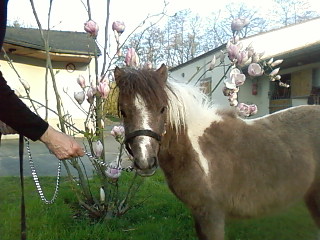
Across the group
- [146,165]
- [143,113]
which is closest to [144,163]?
[146,165]

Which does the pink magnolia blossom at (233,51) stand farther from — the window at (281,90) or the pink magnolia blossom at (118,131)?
the window at (281,90)

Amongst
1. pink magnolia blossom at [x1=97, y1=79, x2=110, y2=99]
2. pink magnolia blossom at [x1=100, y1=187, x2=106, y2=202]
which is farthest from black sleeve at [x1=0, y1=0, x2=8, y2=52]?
pink magnolia blossom at [x1=100, y1=187, x2=106, y2=202]

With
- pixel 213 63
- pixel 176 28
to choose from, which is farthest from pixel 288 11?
pixel 213 63

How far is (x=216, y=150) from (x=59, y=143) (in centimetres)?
143

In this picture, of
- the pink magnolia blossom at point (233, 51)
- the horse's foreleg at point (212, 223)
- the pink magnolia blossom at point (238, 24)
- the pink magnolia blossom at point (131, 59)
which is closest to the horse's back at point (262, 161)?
the horse's foreleg at point (212, 223)

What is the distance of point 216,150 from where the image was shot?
8.71ft

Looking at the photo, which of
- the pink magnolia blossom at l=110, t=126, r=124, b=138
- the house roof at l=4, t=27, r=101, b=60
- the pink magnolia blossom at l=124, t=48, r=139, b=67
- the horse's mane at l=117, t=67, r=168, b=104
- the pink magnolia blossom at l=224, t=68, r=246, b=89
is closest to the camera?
the horse's mane at l=117, t=67, r=168, b=104

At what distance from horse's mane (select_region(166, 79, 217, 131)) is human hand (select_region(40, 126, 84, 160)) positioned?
3.23ft

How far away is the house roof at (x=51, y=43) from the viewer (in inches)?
464

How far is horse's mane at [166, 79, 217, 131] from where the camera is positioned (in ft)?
8.20

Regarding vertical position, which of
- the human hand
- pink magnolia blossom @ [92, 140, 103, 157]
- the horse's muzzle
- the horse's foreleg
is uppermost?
the human hand

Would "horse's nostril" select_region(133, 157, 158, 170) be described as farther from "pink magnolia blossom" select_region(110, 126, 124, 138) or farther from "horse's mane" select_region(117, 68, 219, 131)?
"pink magnolia blossom" select_region(110, 126, 124, 138)

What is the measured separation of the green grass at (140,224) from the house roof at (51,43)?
4789 millimetres

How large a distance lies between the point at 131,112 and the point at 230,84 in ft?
4.55
